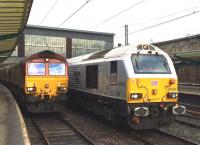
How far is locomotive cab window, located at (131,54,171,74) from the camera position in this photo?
39.1ft

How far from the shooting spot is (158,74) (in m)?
12.0

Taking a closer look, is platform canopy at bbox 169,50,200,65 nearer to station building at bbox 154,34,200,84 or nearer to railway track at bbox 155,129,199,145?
station building at bbox 154,34,200,84

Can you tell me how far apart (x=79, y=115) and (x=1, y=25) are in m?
5.61

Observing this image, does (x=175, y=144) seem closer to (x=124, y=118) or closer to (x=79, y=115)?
(x=124, y=118)

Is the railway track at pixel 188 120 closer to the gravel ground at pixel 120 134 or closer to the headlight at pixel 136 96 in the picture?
the gravel ground at pixel 120 134

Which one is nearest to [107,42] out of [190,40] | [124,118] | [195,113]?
[190,40]

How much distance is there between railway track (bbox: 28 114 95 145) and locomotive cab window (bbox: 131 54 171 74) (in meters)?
2.95

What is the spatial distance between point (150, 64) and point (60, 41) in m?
42.8

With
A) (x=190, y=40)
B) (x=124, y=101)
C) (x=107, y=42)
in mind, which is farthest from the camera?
(x=107, y=42)

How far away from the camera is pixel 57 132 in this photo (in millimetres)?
13039

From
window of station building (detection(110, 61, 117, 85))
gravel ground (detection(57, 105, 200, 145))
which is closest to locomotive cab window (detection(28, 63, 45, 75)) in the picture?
gravel ground (detection(57, 105, 200, 145))

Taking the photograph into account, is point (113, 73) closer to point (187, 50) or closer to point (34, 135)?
point (34, 135)

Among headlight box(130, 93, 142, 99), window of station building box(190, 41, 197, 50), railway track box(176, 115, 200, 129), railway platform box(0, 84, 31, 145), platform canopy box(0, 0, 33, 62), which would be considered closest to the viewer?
railway platform box(0, 84, 31, 145)

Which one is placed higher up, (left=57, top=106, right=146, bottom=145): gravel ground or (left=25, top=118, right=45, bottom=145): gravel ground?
(left=57, top=106, right=146, bottom=145): gravel ground
